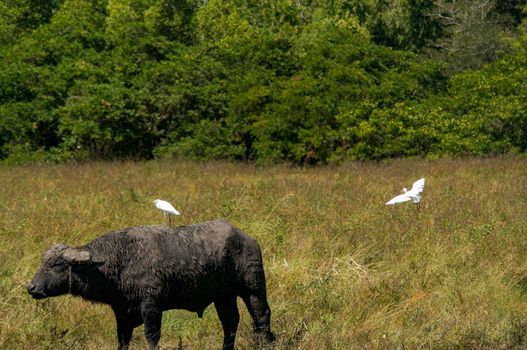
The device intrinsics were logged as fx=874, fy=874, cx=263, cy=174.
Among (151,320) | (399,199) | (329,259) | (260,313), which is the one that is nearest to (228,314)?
(260,313)

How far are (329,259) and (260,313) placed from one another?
2.78 metres

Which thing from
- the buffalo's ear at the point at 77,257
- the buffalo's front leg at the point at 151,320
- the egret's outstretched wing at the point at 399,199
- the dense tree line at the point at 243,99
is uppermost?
the buffalo's ear at the point at 77,257

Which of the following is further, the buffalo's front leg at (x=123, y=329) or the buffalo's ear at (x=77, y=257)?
the buffalo's front leg at (x=123, y=329)

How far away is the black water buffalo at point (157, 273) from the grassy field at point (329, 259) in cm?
51

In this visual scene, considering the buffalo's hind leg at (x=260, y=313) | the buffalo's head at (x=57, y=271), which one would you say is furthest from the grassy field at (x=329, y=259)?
the buffalo's head at (x=57, y=271)

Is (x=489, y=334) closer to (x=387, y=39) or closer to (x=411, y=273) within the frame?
(x=411, y=273)

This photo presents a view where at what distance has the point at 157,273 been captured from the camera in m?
5.92

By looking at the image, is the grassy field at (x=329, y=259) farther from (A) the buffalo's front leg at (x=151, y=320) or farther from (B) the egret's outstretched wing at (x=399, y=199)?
(A) the buffalo's front leg at (x=151, y=320)

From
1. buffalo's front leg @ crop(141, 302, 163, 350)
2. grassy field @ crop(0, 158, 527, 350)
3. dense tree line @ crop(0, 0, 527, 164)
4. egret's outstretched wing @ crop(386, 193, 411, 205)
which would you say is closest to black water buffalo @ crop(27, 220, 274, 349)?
buffalo's front leg @ crop(141, 302, 163, 350)

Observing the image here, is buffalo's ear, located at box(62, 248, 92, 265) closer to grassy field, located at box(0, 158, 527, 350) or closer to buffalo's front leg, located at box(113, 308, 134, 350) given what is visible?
buffalo's front leg, located at box(113, 308, 134, 350)

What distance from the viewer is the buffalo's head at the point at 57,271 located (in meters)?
5.71

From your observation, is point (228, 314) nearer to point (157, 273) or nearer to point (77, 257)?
point (157, 273)

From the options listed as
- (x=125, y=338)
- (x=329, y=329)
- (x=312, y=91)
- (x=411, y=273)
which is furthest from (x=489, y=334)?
(x=312, y=91)

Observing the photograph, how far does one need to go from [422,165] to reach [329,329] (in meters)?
14.3
